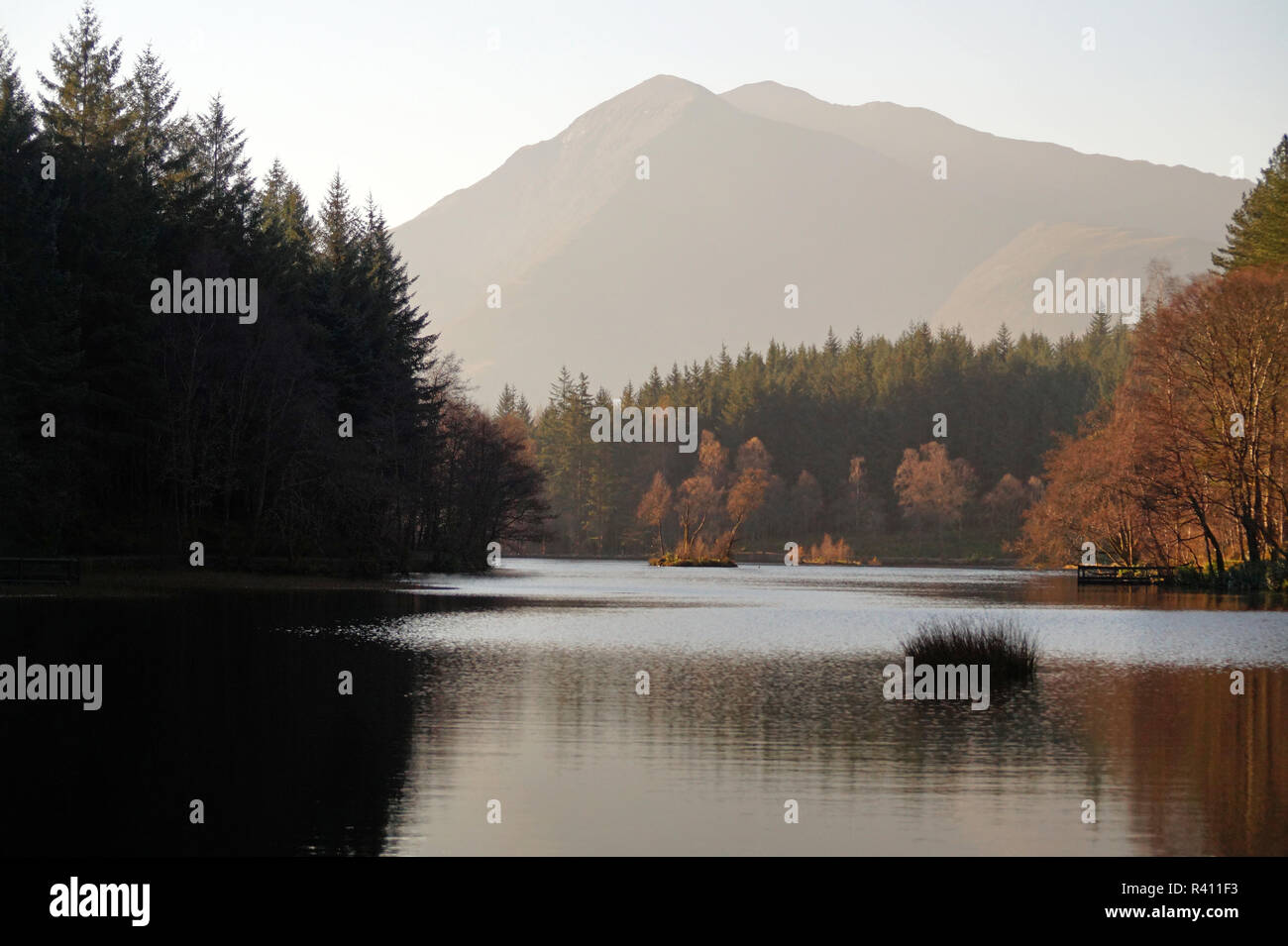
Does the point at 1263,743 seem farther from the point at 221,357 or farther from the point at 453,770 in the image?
the point at 221,357

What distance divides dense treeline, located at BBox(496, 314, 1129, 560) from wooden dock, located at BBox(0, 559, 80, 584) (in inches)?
4197

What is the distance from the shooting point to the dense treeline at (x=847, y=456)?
6235 inches

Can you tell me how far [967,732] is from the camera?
2014 cm

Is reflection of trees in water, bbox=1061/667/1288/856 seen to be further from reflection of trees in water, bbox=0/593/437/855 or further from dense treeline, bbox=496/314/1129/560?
dense treeline, bbox=496/314/1129/560

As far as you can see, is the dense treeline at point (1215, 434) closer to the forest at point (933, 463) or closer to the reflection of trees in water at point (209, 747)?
the forest at point (933, 463)

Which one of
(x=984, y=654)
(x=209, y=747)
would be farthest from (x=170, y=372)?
(x=209, y=747)

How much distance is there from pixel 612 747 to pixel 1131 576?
61.7m

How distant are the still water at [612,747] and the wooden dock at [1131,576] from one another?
120ft

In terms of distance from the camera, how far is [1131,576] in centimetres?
7381

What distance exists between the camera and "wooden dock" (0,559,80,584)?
4966 cm

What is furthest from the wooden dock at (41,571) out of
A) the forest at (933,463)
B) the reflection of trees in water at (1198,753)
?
the forest at (933,463)

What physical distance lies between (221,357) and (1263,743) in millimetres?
55112

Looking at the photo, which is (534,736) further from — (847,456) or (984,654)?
(847,456)
